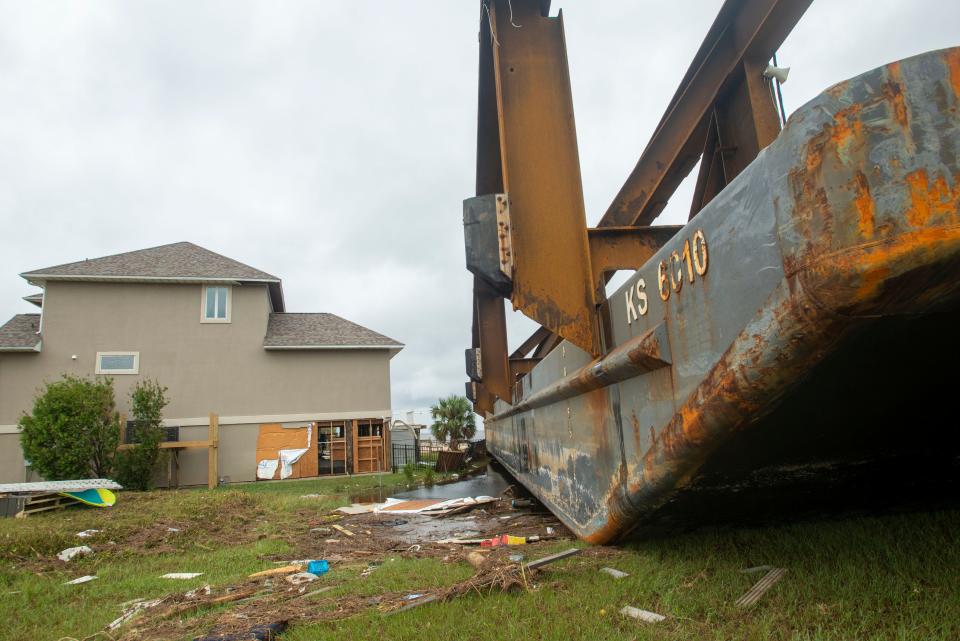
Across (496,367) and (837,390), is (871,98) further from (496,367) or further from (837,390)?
(496,367)

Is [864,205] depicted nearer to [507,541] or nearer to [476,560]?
[476,560]

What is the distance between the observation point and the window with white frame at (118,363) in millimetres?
18047

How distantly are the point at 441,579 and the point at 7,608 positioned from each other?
2998mm

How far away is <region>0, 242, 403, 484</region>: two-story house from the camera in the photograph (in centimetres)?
1780

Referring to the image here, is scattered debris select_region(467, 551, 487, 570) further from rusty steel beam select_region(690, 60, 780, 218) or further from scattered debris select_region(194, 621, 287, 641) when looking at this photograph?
rusty steel beam select_region(690, 60, 780, 218)

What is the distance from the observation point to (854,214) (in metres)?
1.67

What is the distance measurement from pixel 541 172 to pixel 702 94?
1247 mm

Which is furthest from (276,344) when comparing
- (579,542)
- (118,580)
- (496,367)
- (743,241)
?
(743,241)

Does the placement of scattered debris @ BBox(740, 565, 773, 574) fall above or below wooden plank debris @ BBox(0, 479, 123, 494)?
below

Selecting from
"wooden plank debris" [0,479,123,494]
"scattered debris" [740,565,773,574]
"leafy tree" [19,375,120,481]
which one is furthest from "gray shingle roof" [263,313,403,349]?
"scattered debris" [740,565,773,574]

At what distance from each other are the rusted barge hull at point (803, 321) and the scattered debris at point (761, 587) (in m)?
0.47

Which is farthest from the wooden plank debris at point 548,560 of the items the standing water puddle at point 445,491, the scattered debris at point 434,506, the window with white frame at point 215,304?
the window with white frame at point 215,304

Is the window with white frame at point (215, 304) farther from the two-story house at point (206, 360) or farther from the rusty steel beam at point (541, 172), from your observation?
the rusty steel beam at point (541, 172)

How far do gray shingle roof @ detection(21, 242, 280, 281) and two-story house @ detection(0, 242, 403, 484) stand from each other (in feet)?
0.21
